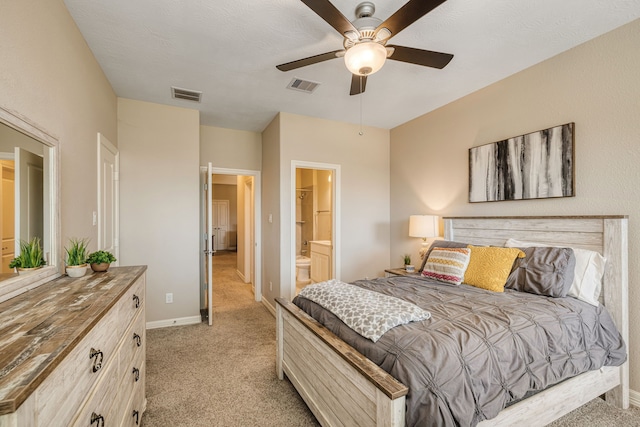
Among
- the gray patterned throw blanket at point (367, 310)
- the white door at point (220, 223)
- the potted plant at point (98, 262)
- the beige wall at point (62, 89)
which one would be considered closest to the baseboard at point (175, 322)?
the beige wall at point (62, 89)

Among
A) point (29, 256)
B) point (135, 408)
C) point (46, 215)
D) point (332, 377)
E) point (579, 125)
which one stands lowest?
point (135, 408)

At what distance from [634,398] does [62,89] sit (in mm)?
4475

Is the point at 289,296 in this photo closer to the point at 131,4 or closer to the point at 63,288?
the point at 63,288

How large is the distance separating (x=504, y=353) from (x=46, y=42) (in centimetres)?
304

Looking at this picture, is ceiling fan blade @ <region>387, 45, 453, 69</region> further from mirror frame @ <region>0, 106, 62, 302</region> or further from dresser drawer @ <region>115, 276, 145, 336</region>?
dresser drawer @ <region>115, 276, 145, 336</region>

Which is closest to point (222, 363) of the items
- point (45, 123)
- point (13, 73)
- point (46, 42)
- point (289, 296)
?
point (289, 296)

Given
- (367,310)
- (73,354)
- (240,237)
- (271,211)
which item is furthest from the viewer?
(240,237)

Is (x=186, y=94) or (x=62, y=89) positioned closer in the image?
(x=62, y=89)

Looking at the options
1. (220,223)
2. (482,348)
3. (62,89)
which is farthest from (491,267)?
(220,223)

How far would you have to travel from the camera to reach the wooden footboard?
47.9 inches

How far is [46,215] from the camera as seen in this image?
5.31 ft

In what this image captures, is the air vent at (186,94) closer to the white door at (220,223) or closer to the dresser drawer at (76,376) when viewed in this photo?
the dresser drawer at (76,376)

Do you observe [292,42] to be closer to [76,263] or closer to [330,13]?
[330,13]

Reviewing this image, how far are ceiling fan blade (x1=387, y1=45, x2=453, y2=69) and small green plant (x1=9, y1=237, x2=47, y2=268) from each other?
7.70ft
